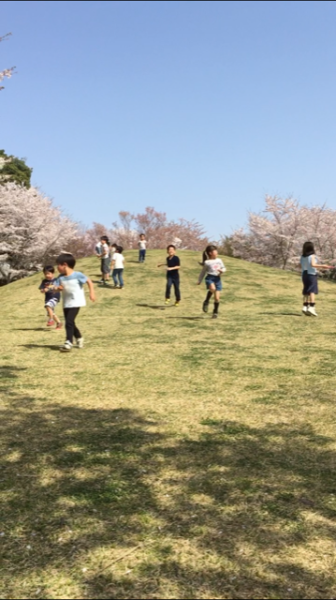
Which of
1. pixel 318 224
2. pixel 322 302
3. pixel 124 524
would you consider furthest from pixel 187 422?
pixel 318 224

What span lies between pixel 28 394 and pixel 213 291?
708 cm

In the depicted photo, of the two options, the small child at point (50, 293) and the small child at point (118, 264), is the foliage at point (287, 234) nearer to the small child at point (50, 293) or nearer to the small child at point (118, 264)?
the small child at point (118, 264)

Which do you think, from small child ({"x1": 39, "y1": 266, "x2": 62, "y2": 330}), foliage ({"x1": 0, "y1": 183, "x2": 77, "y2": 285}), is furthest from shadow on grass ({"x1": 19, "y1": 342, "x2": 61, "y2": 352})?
foliage ({"x1": 0, "y1": 183, "x2": 77, "y2": 285})

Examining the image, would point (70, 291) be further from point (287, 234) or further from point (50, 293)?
point (287, 234)

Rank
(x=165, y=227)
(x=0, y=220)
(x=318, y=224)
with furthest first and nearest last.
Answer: (x=165, y=227) < (x=318, y=224) < (x=0, y=220)

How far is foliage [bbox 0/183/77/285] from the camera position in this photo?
34812mm

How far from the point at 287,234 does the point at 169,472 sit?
129ft

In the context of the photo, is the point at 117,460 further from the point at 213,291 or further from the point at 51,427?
the point at 213,291

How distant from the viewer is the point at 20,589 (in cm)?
260

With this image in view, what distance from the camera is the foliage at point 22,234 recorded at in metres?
34.8

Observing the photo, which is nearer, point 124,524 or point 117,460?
point 124,524

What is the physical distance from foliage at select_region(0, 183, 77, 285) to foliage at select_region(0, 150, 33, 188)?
2890 mm

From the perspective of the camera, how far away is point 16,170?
42062mm

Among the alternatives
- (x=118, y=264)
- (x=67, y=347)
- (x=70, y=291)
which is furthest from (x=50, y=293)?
(x=118, y=264)
